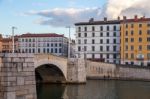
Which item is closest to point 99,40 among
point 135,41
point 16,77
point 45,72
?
point 135,41

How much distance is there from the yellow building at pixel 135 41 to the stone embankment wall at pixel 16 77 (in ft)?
230

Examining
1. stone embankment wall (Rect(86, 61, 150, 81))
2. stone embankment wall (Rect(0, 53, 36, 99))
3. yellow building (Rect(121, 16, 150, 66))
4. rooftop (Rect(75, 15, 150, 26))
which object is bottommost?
stone embankment wall (Rect(86, 61, 150, 81))

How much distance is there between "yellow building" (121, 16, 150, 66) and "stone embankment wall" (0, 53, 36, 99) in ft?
230

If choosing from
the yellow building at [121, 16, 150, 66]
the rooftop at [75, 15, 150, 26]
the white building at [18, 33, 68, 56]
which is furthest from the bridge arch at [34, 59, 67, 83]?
the white building at [18, 33, 68, 56]

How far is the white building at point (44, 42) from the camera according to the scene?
128 m

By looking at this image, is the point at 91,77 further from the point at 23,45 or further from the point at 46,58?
the point at 23,45

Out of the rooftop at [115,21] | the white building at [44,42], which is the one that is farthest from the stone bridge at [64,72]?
the white building at [44,42]

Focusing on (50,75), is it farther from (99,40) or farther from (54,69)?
(99,40)

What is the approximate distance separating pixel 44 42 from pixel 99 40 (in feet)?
129

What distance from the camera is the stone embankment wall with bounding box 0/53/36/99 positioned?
625 inches

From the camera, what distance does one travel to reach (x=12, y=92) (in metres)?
15.9

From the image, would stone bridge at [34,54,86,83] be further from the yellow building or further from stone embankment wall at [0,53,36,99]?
stone embankment wall at [0,53,36,99]

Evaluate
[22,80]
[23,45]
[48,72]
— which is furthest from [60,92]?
[23,45]

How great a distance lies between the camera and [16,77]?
16.2 meters
